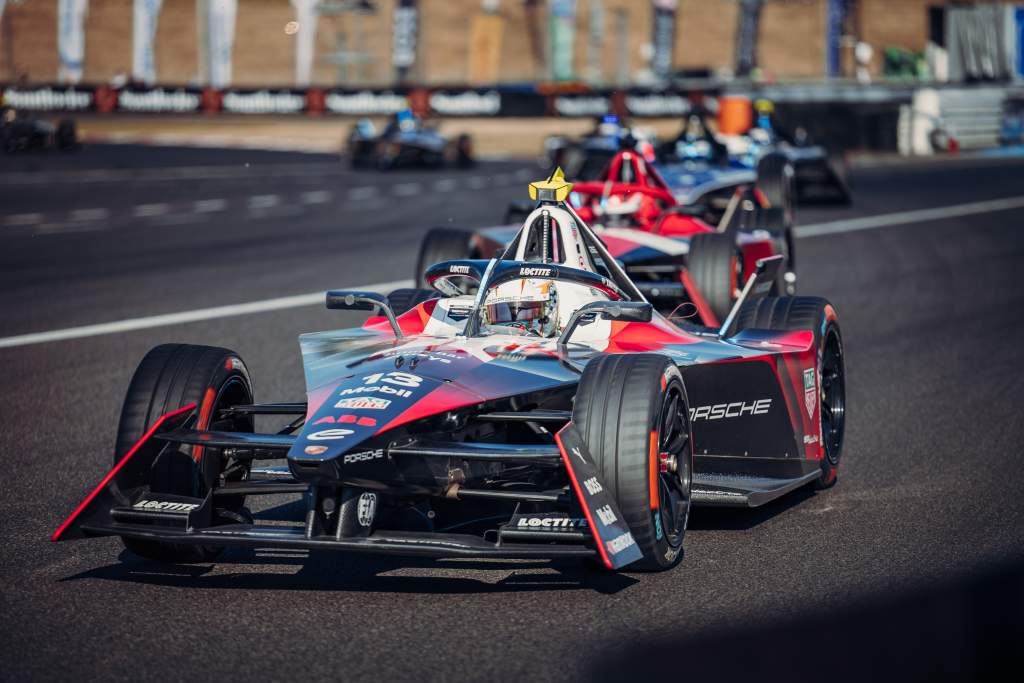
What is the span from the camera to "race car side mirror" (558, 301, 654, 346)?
6.21m

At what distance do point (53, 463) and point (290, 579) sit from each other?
2559 mm

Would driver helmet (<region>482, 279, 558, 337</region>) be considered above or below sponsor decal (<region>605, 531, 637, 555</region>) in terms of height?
above

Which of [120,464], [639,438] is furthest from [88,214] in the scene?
[639,438]

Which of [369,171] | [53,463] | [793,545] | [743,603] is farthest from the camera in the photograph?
[369,171]

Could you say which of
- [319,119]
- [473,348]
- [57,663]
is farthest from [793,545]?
[319,119]

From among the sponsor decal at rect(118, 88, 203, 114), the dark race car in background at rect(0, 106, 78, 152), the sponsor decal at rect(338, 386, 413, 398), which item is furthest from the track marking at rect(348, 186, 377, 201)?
the sponsor decal at rect(118, 88, 203, 114)

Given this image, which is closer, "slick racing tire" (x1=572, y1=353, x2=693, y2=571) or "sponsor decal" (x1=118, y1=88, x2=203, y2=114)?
"slick racing tire" (x1=572, y1=353, x2=693, y2=571)

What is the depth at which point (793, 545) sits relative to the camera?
6219 millimetres

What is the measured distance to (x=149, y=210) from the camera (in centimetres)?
2370

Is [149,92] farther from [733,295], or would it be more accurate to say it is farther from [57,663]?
[57,663]

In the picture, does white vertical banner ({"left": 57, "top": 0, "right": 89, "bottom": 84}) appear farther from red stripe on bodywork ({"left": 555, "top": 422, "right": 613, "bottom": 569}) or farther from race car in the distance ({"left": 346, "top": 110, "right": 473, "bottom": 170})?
red stripe on bodywork ({"left": 555, "top": 422, "right": 613, "bottom": 569})

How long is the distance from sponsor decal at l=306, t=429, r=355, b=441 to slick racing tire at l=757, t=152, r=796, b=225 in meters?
11.4

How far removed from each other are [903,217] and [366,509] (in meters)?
17.7

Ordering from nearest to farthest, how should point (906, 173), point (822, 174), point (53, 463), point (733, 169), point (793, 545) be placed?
point (793, 545)
point (53, 463)
point (733, 169)
point (822, 174)
point (906, 173)
